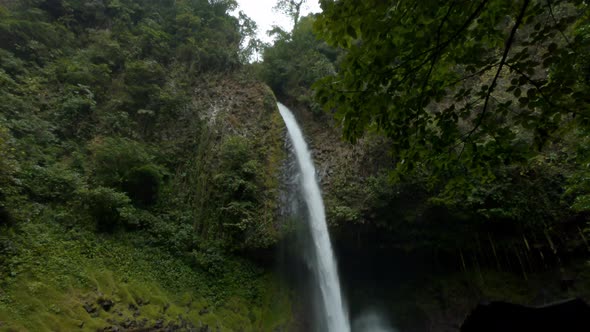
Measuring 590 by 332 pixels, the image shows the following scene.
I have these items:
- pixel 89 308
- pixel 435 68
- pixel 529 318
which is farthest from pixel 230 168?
pixel 529 318

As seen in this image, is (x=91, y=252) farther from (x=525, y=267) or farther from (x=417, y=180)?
(x=525, y=267)

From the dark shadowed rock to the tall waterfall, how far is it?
13.2 feet

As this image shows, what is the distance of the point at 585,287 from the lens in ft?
27.1

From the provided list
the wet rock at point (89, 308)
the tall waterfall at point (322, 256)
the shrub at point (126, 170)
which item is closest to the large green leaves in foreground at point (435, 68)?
the wet rock at point (89, 308)

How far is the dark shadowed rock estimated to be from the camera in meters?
8.66

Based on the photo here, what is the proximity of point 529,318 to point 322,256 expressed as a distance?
6.67 m

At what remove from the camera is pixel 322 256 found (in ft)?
33.7

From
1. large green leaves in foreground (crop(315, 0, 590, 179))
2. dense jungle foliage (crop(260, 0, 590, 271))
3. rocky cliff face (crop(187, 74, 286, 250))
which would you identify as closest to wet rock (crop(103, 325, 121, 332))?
rocky cliff face (crop(187, 74, 286, 250))

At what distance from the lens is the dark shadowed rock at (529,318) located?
8664 millimetres

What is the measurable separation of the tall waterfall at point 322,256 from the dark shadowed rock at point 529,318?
13.2ft

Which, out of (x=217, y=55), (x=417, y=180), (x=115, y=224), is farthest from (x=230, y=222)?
(x=217, y=55)

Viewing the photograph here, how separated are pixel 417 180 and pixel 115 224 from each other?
9061mm

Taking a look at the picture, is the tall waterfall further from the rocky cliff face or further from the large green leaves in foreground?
the large green leaves in foreground

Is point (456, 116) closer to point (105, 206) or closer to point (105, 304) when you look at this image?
point (105, 304)
